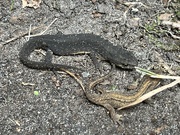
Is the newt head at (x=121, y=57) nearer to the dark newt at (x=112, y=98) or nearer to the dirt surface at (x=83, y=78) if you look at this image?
the dirt surface at (x=83, y=78)

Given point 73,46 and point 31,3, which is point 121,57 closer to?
point 73,46

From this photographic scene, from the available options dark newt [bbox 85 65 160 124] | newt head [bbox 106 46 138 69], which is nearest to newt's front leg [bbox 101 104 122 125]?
dark newt [bbox 85 65 160 124]

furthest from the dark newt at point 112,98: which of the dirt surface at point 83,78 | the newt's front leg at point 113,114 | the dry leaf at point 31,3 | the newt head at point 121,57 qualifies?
the dry leaf at point 31,3

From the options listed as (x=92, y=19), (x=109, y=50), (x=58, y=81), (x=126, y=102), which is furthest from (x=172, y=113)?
(x=92, y=19)

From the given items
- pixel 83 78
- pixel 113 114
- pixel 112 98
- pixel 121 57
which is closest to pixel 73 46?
pixel 83 78

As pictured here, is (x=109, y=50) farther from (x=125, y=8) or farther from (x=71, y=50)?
(x=125, y=8)

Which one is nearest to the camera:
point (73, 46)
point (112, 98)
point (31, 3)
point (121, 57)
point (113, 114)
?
point (113, 114)
